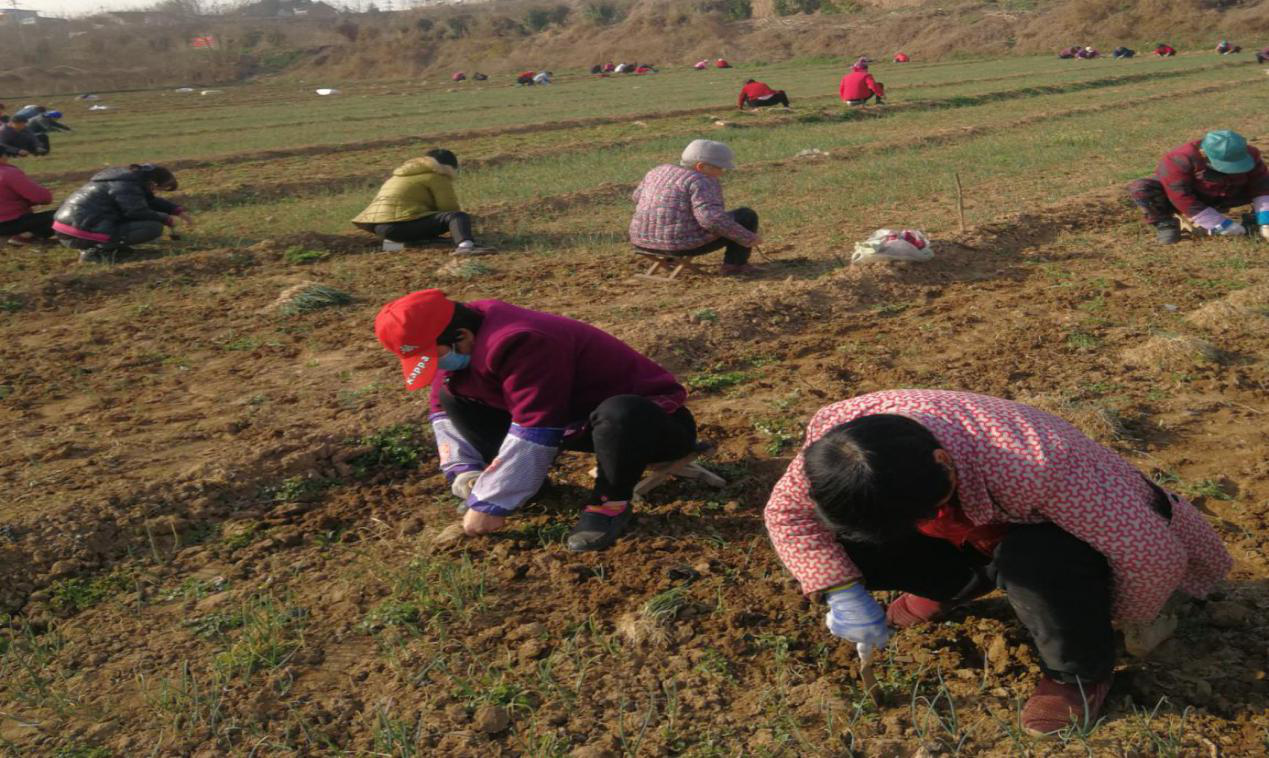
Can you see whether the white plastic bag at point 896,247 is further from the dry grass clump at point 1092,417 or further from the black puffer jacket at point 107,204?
the black puffer jacket at point 107,204

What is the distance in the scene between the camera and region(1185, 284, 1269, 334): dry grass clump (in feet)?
17.3

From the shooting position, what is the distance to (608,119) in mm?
21156

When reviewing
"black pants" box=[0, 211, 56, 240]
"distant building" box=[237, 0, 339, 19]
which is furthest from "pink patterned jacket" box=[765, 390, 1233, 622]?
"distant building" box=[237, 0, 339, 19]

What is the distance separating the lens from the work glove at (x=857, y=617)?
7.93ft

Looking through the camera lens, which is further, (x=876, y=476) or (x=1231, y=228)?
(x=1231, y=228)

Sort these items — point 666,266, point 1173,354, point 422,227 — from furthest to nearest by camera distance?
point 422,227, point 666,266, point 1173,354

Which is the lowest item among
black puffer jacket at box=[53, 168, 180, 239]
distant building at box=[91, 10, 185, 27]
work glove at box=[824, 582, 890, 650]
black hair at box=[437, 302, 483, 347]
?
work glove at box=[824, 582, 890, 650]

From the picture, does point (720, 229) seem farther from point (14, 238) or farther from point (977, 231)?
point (14, 238)

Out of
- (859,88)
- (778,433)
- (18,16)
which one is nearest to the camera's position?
(778,433)

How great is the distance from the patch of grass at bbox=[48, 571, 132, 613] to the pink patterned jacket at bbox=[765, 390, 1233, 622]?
7.83 ft

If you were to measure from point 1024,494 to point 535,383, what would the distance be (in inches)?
63.6

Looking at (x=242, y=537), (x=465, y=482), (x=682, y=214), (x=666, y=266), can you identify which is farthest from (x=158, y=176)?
(x=465, y=482)

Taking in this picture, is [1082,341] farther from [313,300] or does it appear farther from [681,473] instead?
[313,300]

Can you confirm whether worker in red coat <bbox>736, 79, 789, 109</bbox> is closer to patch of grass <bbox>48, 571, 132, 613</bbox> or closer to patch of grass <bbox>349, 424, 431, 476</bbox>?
patch of grass <bbox>349, 424, 431, 476</bbox>
